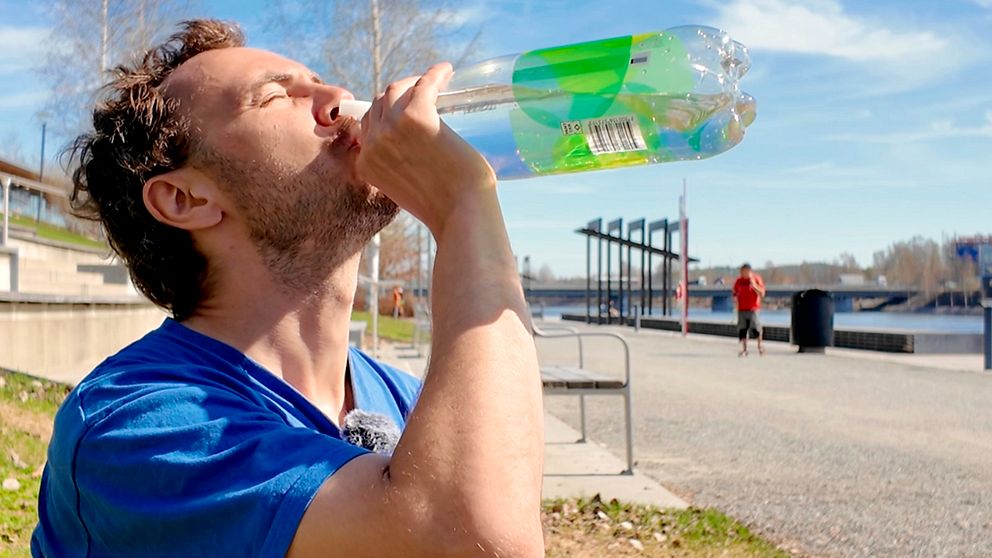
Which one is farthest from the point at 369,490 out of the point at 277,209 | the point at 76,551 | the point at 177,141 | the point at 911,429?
the point at 911,429

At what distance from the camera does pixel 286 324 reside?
5.54 feet

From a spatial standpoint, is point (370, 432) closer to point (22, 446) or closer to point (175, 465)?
point (175, 465)

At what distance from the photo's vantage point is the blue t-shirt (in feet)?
3.86

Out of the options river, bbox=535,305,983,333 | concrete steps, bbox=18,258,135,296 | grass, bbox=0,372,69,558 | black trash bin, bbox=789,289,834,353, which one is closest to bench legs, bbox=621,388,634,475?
grass, bbox=0,372,69,558

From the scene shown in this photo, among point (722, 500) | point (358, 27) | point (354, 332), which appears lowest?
point (722, 500)

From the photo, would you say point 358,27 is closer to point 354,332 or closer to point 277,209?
point 354,332

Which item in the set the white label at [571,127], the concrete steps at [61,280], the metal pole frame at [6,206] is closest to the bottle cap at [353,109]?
the white label at [571,127]

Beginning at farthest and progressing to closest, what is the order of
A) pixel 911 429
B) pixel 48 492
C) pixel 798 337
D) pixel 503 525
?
pixel 798 337 → pixel 911 429 → pixel 48 492 → pixel 503 525

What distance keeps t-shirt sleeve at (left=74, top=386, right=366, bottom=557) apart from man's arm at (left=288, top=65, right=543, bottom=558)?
0.14 feet

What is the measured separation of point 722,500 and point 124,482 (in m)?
4.67

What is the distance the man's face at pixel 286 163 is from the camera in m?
1.63

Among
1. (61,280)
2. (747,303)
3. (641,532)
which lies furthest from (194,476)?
(747,303)

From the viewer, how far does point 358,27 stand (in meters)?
15.6

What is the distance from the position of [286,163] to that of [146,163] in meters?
0.28
